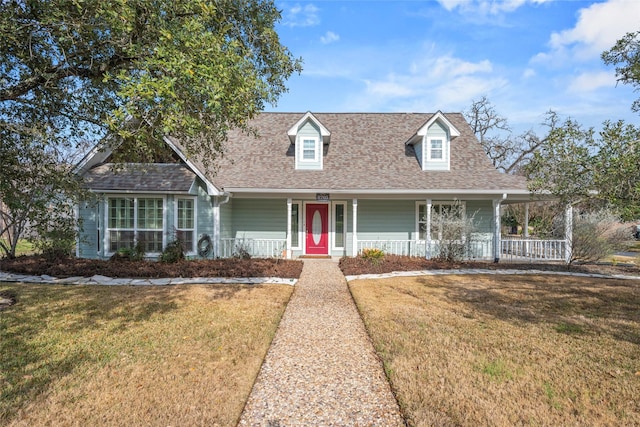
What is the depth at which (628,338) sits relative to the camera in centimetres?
535

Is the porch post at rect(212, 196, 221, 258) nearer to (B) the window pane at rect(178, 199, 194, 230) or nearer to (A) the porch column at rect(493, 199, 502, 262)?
(B) the window pane at rect(178, 199, 194, 230)

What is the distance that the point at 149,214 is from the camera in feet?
42.3

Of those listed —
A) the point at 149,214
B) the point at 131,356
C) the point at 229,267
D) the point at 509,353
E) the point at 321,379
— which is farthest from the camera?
the point at 149,214

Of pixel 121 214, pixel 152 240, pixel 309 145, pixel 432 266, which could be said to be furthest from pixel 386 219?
pixel 121 214

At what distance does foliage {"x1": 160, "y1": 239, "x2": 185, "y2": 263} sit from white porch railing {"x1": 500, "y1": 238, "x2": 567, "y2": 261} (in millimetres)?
12701

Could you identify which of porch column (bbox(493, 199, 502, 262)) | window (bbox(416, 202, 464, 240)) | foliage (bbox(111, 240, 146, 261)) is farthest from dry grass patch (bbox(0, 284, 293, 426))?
porch column (bbox(493, 199, 502, 262))

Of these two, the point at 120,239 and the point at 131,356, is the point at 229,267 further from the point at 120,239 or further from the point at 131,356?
the point at 131,356

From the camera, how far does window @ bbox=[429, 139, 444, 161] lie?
14.9 meters

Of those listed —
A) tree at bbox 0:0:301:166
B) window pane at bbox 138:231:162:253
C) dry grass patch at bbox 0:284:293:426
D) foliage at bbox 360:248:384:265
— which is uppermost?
tree at bbox 0:0:301:166

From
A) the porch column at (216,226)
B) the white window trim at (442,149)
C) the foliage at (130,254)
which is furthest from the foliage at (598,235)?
the foliage at (130,254)

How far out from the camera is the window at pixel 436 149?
14.9m

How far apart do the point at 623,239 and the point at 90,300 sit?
54.1 ft

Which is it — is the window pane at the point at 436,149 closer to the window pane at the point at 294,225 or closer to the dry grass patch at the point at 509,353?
the window pane at the point at 294,225

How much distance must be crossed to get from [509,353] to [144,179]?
499 inches
